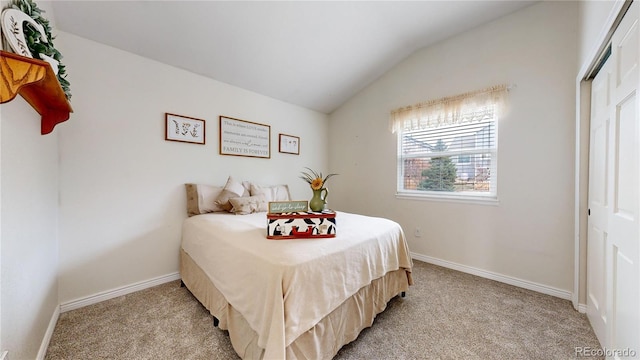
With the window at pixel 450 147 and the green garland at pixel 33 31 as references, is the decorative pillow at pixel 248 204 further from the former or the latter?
the window at pixel 450 147

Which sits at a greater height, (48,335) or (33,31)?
(33,31)

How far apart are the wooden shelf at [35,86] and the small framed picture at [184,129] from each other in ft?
2.83

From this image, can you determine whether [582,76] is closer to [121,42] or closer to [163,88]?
[163,88]

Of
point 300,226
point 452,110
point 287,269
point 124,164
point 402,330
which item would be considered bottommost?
point 402,330

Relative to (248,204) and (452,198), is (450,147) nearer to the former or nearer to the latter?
(452,198)

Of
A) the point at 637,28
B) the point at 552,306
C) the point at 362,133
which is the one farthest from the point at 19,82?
the point at 552,306

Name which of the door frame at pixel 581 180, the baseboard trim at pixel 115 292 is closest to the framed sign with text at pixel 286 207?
the baseboard trim at pixel 115 292

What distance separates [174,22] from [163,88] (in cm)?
66

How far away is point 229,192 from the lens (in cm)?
254

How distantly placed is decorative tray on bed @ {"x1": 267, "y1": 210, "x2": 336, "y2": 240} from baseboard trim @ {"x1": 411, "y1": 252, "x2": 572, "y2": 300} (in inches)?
77.8

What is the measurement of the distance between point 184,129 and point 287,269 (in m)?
2.14

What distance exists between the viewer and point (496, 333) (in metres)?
1.58

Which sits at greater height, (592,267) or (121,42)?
(121,42)

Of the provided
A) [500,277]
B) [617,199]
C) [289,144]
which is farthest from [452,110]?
[289,144]
